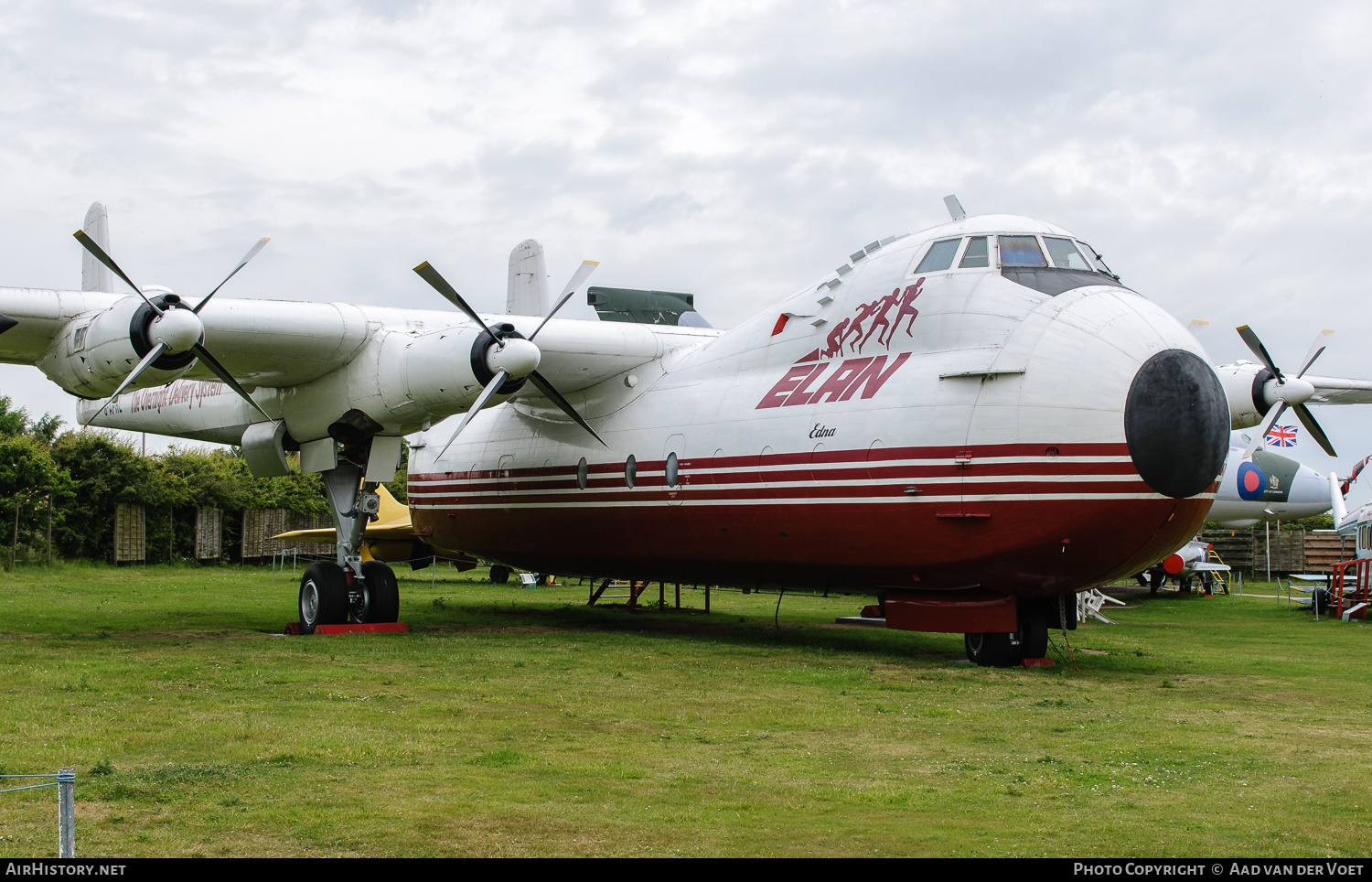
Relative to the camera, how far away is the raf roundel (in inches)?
1264

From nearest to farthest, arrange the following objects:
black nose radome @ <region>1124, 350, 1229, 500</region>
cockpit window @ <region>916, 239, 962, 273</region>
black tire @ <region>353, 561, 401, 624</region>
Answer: black nose radome @ <region>1124, 350, 1229, 500</region>
cockpit window @ <region>916, 239, 962, 273</region>
black tire @ <region>353, 561, 401, 624</region>

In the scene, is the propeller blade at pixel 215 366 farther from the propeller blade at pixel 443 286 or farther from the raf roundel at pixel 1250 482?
the raf roundel at pixel 1250 482

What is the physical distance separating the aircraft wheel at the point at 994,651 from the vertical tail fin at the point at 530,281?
44.8ft

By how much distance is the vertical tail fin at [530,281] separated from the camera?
2450 centimetres

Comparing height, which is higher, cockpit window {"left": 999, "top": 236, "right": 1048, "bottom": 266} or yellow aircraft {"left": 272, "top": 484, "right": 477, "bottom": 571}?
cockpit window {"left": 999, "top": 236, "right": 1048, "bottom": 266}

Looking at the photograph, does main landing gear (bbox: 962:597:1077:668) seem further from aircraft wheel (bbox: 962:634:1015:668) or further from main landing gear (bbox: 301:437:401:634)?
main landing gear (bbox: 301:437:401:634)

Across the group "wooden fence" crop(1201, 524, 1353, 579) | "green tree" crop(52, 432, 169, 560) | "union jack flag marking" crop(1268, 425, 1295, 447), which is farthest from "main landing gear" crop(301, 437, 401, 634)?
"wooden fence" crop(1201, 524, 1353, 579)

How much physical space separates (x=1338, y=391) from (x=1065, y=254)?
8770 millimetres

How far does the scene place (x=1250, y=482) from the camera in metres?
32.2

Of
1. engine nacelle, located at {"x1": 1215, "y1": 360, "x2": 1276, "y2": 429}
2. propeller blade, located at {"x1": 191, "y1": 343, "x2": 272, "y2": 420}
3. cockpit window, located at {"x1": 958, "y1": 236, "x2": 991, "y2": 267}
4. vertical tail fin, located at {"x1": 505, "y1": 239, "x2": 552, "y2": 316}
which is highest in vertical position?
vertical tail fin, located at {"x1": 505, "y1": 239, "x2": 552, "y2": 316}

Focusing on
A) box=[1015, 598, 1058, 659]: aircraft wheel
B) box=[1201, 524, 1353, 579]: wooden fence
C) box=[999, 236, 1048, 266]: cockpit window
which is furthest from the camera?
box=[1201, 524, 1353, 579]: wooden fence

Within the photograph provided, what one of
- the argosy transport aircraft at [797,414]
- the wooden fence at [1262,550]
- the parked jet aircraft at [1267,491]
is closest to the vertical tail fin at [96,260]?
the argosy transport aircraft at [797,414]

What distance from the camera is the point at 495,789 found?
6809mm
